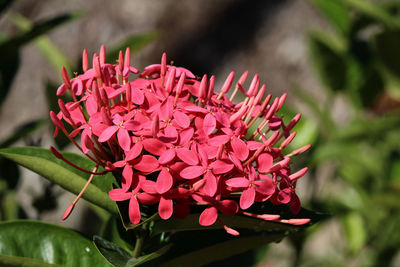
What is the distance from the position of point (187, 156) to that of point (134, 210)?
0.13 m

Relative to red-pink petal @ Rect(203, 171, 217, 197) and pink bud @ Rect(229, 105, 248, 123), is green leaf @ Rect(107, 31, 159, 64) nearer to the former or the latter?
pink bud @ Rect(229, 105, 248, 123)

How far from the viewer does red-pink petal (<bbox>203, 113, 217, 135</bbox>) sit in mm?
833

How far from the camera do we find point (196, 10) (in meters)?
3.57

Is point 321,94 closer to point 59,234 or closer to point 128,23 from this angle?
point 128,23

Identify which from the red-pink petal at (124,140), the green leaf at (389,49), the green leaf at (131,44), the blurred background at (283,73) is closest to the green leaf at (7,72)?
the blurred background at (283,73)

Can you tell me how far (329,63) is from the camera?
1.94 m

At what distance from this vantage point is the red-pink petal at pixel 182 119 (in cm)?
82

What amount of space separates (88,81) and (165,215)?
1.12ft

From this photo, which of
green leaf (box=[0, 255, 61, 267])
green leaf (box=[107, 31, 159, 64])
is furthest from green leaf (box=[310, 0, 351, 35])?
green leaf (box=[0, 255, 61, 267])

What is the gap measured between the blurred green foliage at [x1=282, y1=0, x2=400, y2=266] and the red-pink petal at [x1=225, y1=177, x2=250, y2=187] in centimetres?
99

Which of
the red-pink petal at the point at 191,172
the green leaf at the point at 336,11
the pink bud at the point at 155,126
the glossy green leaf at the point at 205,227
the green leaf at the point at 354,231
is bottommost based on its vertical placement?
the green leaf at the point at 354,231

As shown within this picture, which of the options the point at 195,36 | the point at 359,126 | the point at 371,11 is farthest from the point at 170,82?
the point at 195,36

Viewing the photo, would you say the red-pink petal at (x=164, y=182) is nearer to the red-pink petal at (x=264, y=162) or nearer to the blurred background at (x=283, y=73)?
the red-pink petal at (x=264, y=162)

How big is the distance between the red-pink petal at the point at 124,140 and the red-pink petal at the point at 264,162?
0.79 feet
